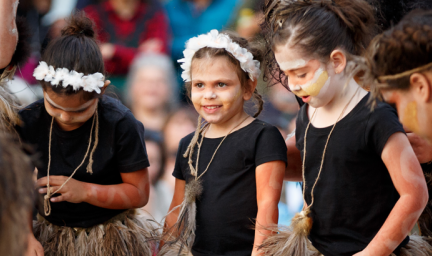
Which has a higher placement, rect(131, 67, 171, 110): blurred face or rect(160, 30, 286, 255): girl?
rect(131, 67, 171, 110): blurred face

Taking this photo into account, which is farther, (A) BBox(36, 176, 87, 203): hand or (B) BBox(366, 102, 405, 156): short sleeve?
(A) BBox(36, 176, 87, 203): hand

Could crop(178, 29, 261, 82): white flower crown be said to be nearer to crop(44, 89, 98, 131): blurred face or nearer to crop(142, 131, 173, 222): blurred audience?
crop(44, 89, 98, 131): blurred face

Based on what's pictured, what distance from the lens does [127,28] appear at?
290 cm

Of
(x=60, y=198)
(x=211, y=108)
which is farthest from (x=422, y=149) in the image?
(x=60, y=198)

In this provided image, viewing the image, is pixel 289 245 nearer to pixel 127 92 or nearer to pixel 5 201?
pixel 5 201

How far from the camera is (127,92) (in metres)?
2.98

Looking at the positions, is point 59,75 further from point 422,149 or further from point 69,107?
point 422,149

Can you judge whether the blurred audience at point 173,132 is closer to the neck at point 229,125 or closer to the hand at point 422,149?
the neck at point 229,125

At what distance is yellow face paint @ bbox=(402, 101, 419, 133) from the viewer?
1165 mm

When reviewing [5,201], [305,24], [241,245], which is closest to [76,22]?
[305,24]

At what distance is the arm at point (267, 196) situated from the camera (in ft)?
5.22

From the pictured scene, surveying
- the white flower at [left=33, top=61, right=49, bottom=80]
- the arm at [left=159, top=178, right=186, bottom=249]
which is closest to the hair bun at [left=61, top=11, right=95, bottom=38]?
the white flower at [left=33, top=61, right=49, bottom=80]

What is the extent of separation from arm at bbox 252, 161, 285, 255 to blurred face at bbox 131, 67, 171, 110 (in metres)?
1.55

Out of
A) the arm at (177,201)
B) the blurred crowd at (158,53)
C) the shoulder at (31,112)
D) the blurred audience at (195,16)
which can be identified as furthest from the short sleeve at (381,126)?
the blurred audience at (195,16)
